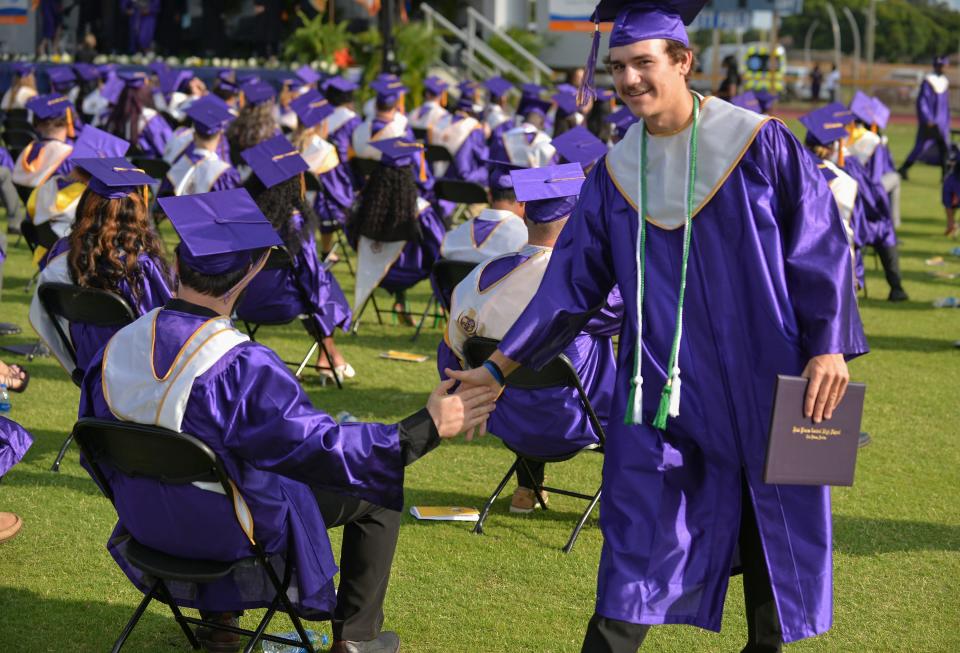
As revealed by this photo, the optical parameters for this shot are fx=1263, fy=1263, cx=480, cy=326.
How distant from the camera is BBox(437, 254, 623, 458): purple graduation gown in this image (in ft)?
14.8

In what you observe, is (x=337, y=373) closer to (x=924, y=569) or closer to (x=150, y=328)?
(x=924, y=569)

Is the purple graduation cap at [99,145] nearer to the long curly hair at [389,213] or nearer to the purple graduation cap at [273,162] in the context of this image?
the purple graduation cap at [273,162]

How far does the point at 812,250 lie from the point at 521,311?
188 cm

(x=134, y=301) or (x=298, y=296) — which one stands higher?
(x=134, y=301)

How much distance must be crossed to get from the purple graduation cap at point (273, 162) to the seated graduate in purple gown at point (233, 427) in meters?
3.29

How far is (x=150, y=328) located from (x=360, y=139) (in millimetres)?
8836

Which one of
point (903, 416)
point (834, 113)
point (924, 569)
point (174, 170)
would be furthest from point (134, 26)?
point (924, 569)

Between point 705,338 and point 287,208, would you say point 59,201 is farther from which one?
point 705,338

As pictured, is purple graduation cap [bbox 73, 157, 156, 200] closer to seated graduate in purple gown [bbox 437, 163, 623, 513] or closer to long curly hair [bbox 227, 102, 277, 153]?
seated graduate in purple gown [bbox 437, 163, 623, 513]

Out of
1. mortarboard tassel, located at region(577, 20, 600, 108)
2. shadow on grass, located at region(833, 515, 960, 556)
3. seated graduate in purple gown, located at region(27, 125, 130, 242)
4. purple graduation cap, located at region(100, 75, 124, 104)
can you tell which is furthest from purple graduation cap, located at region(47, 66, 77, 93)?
mortarboard tassel, located at region(577, 20, 600, 108)

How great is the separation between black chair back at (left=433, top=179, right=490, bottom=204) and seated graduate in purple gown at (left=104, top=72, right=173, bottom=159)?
17.3 ft

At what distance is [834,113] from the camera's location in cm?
838

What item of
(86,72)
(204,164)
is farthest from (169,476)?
(86,72)

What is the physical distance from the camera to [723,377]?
9.36 ft
